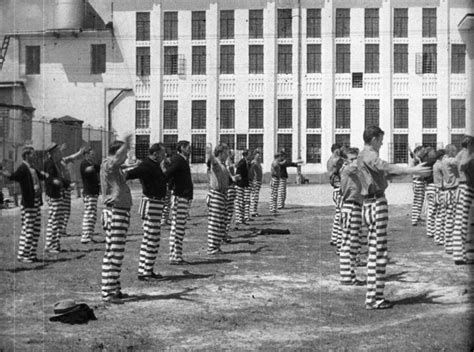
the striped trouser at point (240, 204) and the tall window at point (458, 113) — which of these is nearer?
the striped trouser at point (240, 204)

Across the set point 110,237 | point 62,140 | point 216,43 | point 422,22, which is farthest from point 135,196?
point 110,237

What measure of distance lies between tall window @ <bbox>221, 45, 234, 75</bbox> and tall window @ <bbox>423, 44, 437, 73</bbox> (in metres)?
11.9

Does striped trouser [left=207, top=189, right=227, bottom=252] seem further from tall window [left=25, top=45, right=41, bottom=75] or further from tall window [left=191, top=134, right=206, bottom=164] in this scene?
tall window [left=25, top=45, right=41, bottom=75]

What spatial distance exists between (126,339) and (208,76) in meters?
35.7

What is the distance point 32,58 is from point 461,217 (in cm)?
3918

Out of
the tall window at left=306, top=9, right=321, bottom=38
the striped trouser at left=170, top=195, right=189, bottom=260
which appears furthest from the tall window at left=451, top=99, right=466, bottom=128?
the striped trouser at left=170, top=195, right=189, bottom=260

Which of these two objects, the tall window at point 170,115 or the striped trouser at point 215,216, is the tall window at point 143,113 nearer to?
the tall window at point 170,115

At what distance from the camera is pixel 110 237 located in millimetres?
10859

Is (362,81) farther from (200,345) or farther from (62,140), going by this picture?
(200,345)

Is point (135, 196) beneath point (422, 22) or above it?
beneath

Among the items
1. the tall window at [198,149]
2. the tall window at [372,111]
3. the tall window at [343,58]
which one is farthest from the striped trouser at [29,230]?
the tall window at [343,58]

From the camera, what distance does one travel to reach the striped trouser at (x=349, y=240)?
12.6m

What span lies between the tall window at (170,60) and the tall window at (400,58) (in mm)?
12651

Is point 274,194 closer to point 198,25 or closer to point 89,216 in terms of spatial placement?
point 89,216
